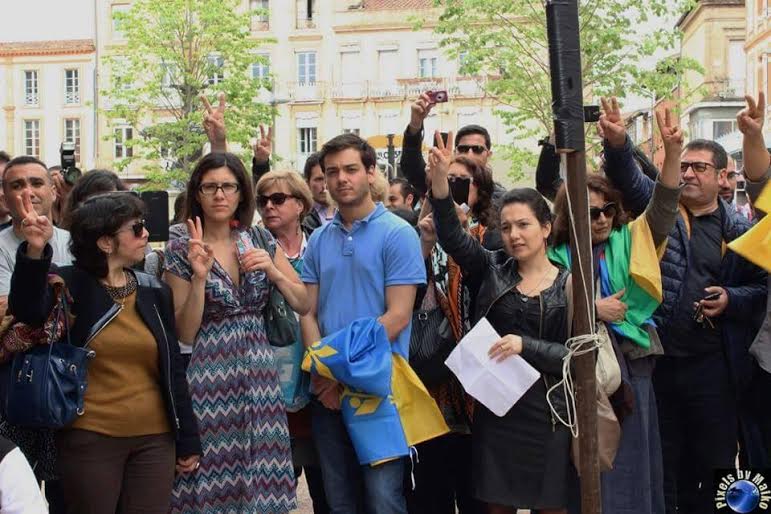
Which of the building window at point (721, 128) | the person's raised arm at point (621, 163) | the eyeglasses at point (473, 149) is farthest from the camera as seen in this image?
the building window at point (721, 128)

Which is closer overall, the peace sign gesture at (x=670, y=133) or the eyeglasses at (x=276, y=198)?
the peace sign gesture at (x=670, y=133)

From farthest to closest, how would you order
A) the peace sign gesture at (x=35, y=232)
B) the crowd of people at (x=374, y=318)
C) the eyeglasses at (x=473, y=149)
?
the eyeglasses at (x=473, y=149), the crowd of people at (x=374, y=318), the peace sign gesture at (x=35, y=232)

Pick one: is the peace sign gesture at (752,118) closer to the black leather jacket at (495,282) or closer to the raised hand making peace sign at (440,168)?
the black leather jacket at (495,282)

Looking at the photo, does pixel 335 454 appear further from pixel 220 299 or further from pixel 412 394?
pixel 220 299

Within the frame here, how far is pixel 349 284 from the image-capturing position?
564cm

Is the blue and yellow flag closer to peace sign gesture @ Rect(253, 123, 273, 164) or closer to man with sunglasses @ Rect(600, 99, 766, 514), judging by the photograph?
man with sunglasses @ Rect(600, 99, 766, 514)

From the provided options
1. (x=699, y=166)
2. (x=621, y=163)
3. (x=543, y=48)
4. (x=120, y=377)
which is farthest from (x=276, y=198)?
(x=543, y=48)

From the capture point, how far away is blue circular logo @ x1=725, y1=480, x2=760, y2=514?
5.62m

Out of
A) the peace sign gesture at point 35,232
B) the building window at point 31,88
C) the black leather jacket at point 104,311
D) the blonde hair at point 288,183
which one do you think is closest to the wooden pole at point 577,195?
the black leather jacket at point 104,311

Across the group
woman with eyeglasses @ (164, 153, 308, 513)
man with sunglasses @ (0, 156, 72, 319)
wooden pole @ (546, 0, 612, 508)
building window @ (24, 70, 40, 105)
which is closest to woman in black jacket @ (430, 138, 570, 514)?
wooden pole @ (546, 0, 612, 508)

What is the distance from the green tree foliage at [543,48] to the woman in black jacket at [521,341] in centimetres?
2201

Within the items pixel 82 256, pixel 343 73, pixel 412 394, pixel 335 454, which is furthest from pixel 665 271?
pixel 343 73

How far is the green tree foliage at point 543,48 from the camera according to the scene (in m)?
27.5

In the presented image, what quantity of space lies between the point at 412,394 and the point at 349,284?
643mm
